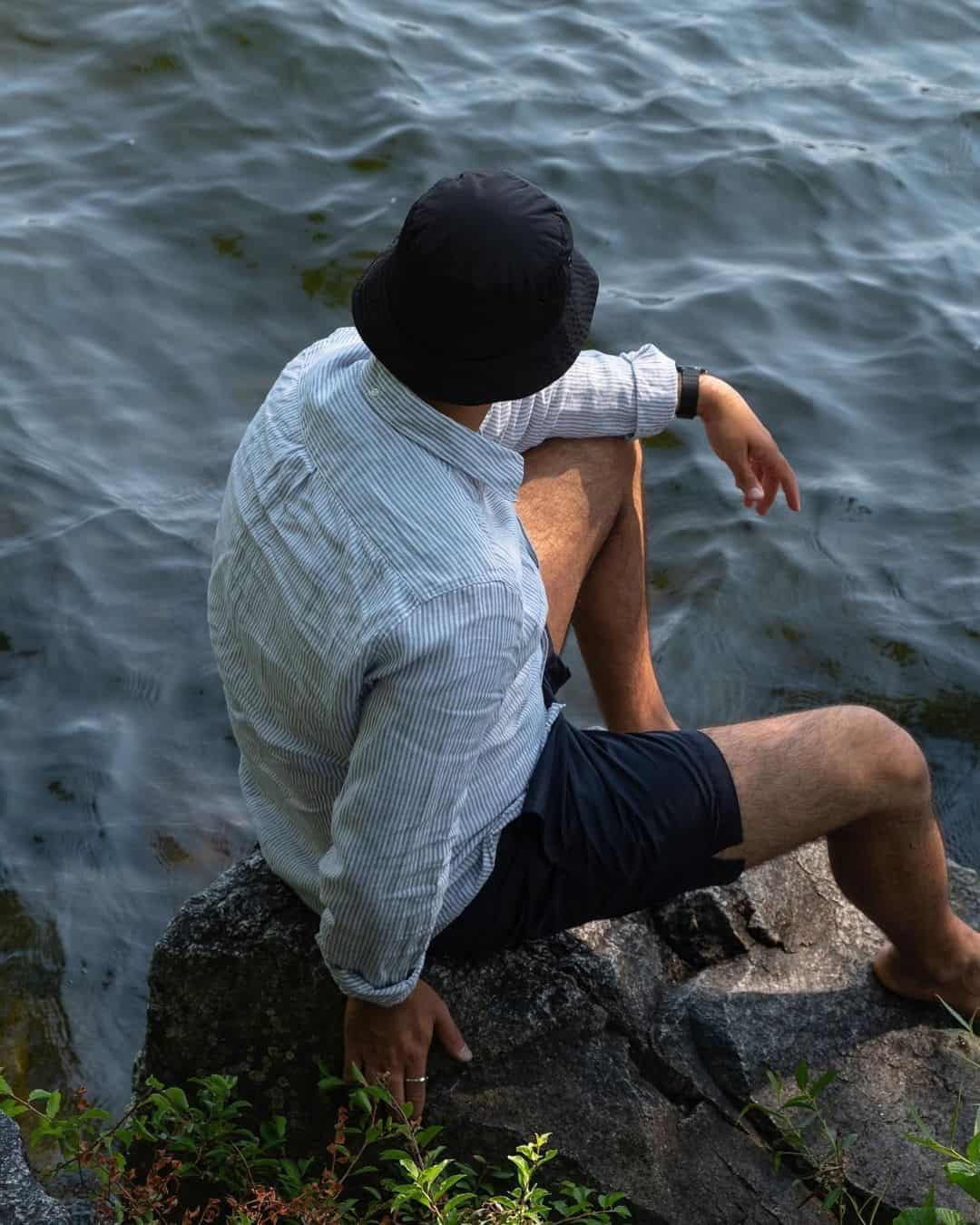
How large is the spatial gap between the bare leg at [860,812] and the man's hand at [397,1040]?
69 centimetres

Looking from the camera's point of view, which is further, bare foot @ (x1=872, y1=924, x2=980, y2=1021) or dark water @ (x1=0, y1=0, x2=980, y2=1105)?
dark water @ (x1=0, y1=0, x2=980, y2=1105)

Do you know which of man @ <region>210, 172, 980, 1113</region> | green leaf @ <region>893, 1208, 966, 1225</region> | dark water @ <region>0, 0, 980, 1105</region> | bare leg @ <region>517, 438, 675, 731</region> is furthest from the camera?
dark water @ <region>0, 0, 980, 1105</region>

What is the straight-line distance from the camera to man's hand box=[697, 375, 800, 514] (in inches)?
144

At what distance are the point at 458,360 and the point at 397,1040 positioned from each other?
124cm

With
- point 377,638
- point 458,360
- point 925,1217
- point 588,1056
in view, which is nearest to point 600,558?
point 588,1056

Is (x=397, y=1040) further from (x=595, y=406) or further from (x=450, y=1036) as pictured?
(x=595, y=406)

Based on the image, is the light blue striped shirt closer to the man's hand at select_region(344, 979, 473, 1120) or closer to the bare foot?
the man's hand at select_region(344, 979, 473, 1120)

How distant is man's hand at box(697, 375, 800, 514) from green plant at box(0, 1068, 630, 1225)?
165cm

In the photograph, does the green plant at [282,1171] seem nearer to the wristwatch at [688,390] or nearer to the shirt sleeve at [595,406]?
the shirt sleeve at [595,406]

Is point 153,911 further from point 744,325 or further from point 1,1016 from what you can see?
point 744,325

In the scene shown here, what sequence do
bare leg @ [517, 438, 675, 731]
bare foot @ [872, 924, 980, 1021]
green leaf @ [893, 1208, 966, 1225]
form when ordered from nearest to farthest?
green leaf @ [893, 1208, 966, 1225]
bare foot @ [872, 924, 980, 1021]
bare leg @ [517, 438, 675, 731]

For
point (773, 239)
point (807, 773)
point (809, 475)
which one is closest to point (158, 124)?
point (773, 239)

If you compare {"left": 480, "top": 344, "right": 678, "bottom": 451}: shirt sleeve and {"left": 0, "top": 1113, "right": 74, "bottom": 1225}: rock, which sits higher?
{"left": 480, "top": 344, "right": 678, "bottom": 451}: shirt sleeve

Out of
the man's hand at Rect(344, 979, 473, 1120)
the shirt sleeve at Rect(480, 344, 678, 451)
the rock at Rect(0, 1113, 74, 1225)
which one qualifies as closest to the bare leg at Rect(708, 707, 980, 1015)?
the man's hand at Rect(344, 979, 473, 1120)
